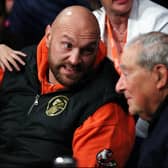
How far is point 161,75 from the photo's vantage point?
1.99 metres

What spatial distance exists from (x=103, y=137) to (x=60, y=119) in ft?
0.65

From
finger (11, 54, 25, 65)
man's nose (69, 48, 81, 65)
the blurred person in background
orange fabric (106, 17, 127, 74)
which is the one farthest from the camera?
the blurred person in background

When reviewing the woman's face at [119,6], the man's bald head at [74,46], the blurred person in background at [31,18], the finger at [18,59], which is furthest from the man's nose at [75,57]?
the blurred person in background at [31,18]

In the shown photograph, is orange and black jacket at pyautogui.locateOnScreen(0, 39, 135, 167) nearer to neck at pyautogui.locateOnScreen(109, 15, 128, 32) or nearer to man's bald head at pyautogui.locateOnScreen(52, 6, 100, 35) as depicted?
man's bald head at pyautogui.locateOnScreen(52, 6, 100, 35)

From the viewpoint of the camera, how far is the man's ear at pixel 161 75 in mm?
1983

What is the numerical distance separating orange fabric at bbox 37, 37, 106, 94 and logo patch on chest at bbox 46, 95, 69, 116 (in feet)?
0.16

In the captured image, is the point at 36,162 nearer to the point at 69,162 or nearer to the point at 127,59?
the point at 127,59

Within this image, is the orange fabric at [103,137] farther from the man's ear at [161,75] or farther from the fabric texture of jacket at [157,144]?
the man's ear at [161,75]

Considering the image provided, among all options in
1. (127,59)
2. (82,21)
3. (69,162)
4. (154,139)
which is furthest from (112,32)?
(69,162)

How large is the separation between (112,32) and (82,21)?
427mm

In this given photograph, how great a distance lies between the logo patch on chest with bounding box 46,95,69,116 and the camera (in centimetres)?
230

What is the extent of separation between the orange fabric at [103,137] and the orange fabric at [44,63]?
0.74ft

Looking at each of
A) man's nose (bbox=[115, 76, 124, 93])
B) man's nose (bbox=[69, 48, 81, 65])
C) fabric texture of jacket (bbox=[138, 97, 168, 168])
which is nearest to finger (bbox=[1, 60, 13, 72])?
man's nose (bbox=[69, 48, 81, 65])

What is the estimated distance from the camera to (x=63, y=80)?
7.57ft
